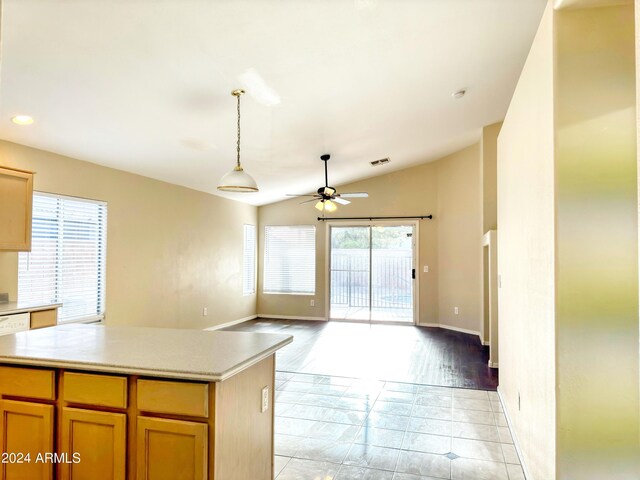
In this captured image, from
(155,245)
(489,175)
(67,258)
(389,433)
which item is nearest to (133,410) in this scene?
(389,433)

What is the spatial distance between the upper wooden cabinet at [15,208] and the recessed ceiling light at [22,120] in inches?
15.7

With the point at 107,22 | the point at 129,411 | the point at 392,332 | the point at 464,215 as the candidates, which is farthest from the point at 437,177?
the point at 129,411

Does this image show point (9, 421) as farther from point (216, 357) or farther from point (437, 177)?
point (437, 177)

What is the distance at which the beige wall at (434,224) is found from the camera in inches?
288

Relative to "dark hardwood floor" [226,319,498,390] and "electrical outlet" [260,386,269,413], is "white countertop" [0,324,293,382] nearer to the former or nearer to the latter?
"electrical outlet" [260,386,269,413]

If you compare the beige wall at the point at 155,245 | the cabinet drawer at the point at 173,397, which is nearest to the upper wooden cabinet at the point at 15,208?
the beige wall at the point at 155,245

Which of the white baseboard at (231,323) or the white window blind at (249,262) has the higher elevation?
the white window blind at (249,262)

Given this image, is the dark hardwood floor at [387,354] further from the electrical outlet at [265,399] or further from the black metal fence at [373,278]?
the electrical outlet at [265,399]

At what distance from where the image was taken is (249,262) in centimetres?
873

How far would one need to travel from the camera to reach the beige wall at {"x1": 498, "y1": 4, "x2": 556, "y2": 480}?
1.88 meters

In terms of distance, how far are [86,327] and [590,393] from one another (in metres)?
2.83

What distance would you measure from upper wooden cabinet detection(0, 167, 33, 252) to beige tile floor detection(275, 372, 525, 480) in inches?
107

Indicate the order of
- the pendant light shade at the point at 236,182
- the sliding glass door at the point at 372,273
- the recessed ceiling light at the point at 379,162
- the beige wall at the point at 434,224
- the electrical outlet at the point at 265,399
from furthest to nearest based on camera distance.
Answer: the sliding glass door at the point at 372,273 → the beige wall at the point at 434,224 → the recessed ceiling light at the point at 379,162 → the pendant light shade at the point at 236,182 → the electrical outlet at the point at 265,399

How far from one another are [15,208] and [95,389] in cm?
254
